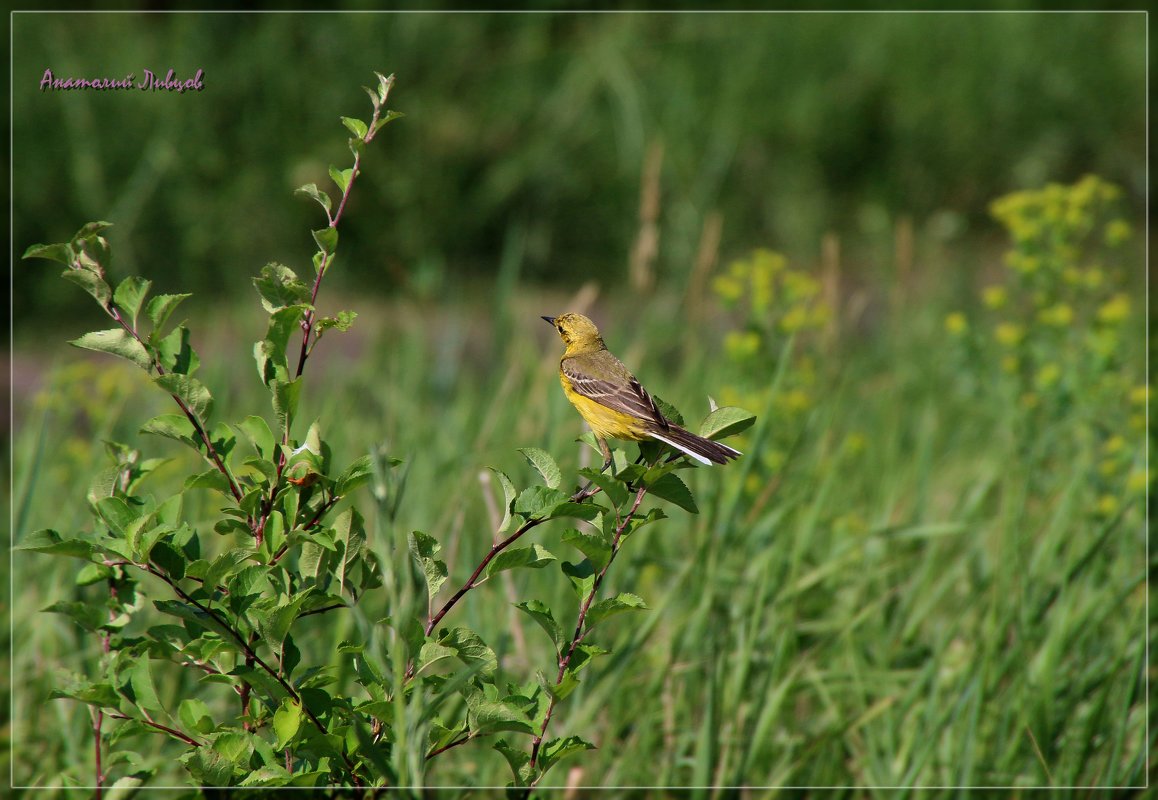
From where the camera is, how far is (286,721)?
1493mm

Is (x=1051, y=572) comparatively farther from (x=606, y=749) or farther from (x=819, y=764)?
(x=606, y=749)

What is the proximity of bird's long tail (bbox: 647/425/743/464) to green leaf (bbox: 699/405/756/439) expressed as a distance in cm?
1

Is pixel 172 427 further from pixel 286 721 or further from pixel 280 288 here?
pixel 286 721

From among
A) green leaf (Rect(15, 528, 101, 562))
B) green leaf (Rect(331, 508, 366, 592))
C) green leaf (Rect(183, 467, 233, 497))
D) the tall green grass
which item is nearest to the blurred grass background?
the tall green grass

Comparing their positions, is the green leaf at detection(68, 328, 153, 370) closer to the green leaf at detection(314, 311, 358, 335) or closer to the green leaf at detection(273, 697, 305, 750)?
the green leaf at detection(314, 311, 358, 335)

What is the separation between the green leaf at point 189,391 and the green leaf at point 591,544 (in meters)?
0.51

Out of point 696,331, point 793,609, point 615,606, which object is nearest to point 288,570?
point 615,606

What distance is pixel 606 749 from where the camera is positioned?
2.58 m

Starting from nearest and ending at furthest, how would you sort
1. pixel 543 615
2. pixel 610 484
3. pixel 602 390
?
pixel 610 484 < pixel 543 615 < pixel 602 390

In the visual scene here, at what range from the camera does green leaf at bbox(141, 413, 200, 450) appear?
1523 millimetres

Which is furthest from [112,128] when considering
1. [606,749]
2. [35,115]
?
[606,749]

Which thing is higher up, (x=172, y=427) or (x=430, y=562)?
(x=172, y=427)

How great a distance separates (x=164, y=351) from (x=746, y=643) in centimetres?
149

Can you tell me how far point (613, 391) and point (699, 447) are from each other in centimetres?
56
